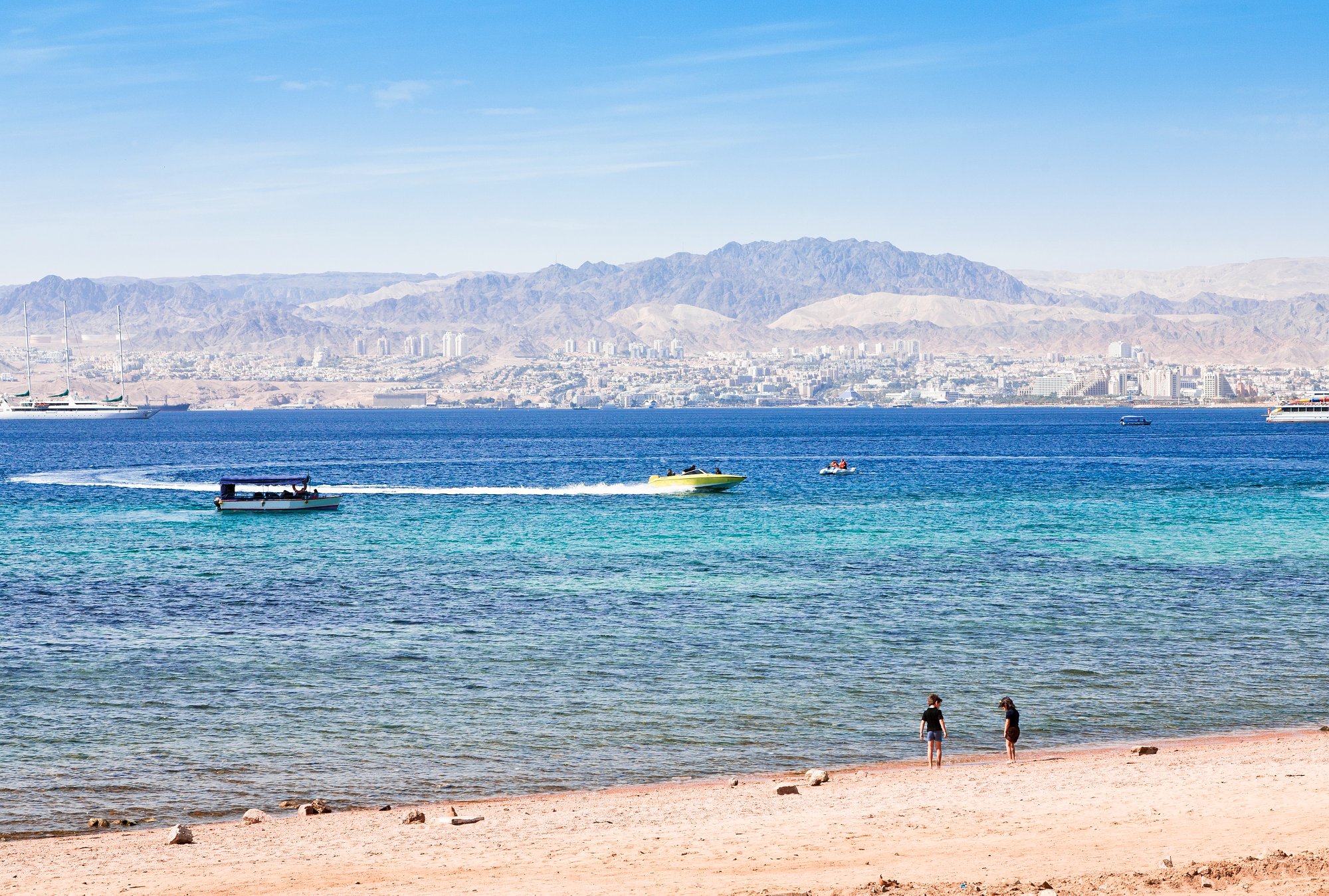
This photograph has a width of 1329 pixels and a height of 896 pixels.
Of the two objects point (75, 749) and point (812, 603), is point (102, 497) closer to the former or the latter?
point (812, 603)

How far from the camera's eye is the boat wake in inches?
4065

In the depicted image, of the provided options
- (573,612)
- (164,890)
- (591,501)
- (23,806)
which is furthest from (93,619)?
(591,501)

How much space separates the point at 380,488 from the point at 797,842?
97147 mm

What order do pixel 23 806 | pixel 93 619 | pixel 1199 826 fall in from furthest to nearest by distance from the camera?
1. pixel 93 619
2. pixel 23 806
3. pixel 1199 826

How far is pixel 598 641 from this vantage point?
38.9 meters

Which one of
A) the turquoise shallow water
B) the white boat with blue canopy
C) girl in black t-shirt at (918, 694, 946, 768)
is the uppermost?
the white boat with blue canopy

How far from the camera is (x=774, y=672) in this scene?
34375 mm

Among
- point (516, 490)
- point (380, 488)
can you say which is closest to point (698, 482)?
point (516, 490)

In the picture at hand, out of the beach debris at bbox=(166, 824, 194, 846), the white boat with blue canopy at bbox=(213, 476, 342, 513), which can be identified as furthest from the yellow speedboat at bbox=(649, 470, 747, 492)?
the beach debris at bbox=(166, 824, 194, 846)

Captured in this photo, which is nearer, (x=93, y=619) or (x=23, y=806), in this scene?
(x=23, y=806)

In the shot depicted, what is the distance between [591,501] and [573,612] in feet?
165

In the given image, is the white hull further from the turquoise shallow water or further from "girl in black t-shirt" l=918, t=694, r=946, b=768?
"girl in black t-shirt" l=918, t=694, r=946, b=768

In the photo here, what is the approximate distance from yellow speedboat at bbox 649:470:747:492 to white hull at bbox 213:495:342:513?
942 inches

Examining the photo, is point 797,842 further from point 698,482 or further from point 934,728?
point 698,482
